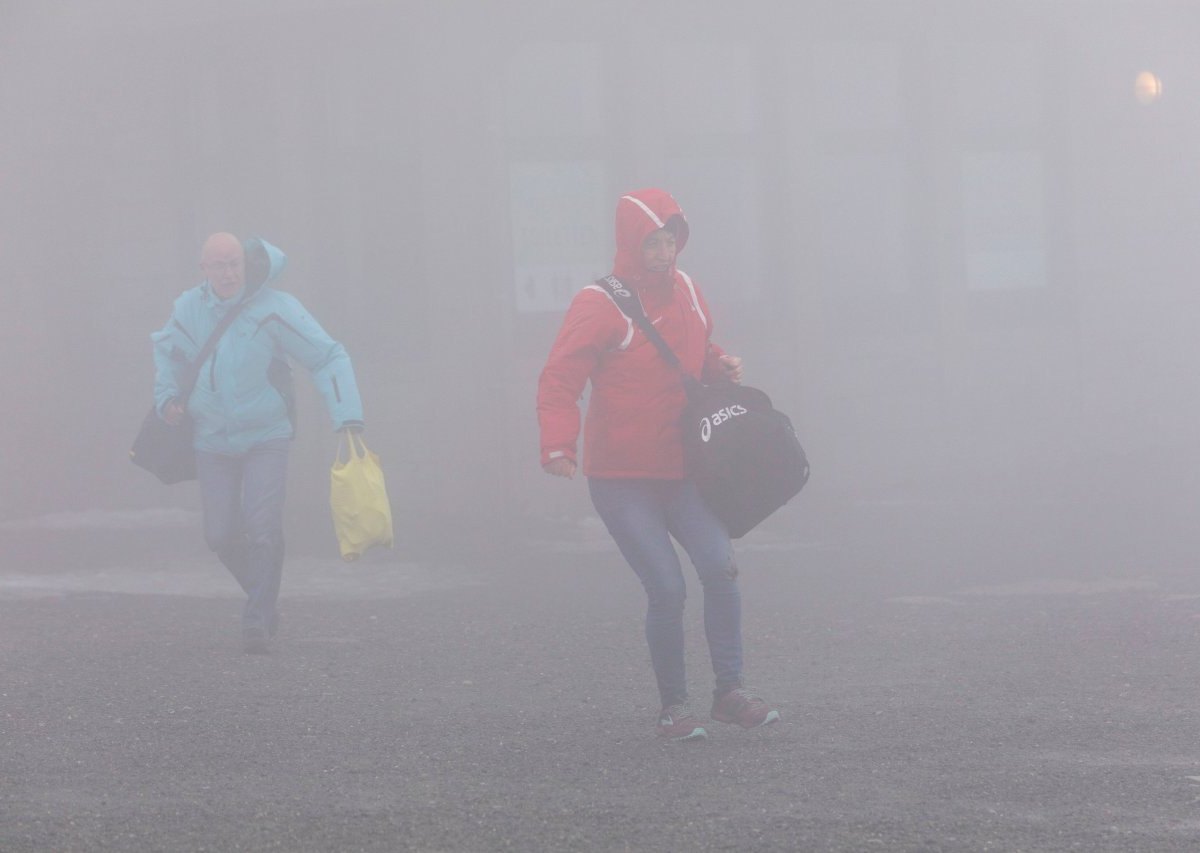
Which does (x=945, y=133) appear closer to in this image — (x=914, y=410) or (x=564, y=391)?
(x=914, y=410)

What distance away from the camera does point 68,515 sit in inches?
546

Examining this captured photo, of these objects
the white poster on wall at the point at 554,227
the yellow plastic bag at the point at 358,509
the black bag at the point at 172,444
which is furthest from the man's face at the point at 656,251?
the white poster on wall at the point at 554,227

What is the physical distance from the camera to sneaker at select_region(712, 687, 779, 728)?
5871 millimetres

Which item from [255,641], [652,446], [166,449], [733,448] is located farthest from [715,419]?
[166,449]

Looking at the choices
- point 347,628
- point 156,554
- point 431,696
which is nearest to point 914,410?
point 156,554

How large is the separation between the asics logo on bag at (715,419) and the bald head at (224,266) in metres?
2.84

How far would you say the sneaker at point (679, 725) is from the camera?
19.1 ft

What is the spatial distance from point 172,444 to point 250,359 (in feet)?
1.76

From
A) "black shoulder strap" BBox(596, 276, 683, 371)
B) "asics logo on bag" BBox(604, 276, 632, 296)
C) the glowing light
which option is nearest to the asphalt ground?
"black shoulder strap" BBox(596, 276, 683, 371)

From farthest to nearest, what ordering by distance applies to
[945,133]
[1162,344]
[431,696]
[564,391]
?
[1162,344] → [945,133] → [431,696] → [564,391]

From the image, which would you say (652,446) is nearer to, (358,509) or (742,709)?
(742,709)

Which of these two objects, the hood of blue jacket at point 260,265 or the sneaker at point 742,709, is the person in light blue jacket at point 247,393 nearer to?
the hood of blue jacket at point 260,265

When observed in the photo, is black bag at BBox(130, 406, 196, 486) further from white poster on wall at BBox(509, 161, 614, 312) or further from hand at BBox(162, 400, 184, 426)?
white poster on wall at BBox(509, 161, 614, 312)

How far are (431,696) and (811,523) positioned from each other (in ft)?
19.8
